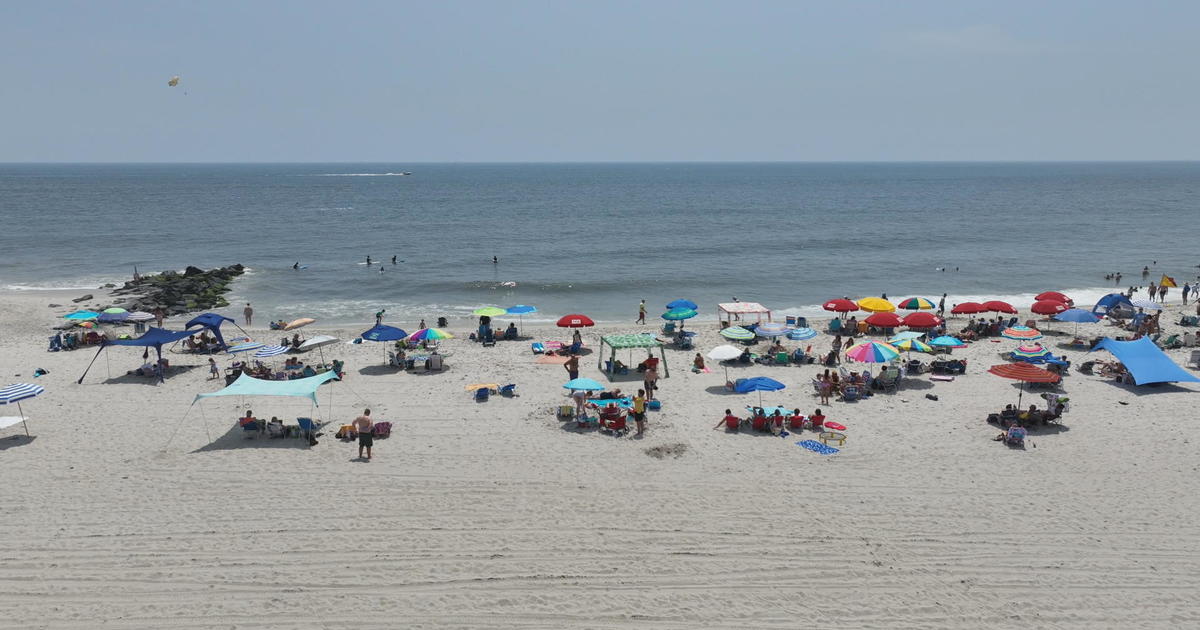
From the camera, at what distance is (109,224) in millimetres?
72812

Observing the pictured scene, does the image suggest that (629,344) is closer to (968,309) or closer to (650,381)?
(650,381)

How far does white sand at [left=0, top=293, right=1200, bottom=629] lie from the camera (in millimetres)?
10164

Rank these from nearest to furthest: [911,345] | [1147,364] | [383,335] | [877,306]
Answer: [1147,364] → [911,345] → [383,335] → [877,306]

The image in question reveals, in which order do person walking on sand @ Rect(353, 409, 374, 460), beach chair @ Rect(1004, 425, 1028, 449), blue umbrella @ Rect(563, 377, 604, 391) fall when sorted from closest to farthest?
person walking on sand @ Rect(353, 409, 374, 460) → beach chair @ Rect(1004, 425, 1028, 449) → blue umbrella @ Rect(563, 377, 604, 391)

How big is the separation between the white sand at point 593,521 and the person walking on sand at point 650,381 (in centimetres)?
74

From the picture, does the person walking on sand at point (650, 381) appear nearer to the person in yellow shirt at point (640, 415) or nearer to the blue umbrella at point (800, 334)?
the person in yellow shirt at point (640, 415)

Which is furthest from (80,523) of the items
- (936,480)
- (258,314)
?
(258,314)

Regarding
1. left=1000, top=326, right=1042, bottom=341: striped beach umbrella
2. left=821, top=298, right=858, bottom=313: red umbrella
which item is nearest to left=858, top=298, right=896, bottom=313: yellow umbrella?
left=821, top=298, right=858, bottom=313: red umbrella

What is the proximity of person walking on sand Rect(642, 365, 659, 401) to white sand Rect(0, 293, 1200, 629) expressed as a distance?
741mm

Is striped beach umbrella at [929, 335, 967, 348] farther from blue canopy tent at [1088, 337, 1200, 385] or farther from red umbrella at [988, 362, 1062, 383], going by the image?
red umbrella at [988, 362, 1062, 383]

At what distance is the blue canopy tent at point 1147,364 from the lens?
19.1 metres

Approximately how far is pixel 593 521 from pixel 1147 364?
1598 centimetres

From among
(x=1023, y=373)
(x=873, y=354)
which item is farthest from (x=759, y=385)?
(x=1023, y=373)

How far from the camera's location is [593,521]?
40.9 feet
